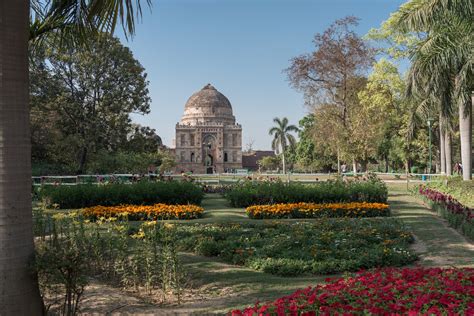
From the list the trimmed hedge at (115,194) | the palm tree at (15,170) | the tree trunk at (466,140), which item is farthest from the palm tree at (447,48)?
the palm tree at (15,170)

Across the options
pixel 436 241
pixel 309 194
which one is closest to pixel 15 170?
pixel 436 241

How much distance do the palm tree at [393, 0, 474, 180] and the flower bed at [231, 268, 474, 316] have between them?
981 cm

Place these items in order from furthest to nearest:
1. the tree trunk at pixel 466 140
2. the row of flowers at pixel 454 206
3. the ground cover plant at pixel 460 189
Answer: the tree trunk at pixel 466 140 → the ground cover plant at pixel 460 189 → the row of flowers at pixel 454 206

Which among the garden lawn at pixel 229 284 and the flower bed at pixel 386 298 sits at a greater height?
the flower bed at pixel 386 298

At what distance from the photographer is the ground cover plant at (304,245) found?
6172 millimetres

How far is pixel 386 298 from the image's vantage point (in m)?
3.47

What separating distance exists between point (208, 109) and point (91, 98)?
5435cm

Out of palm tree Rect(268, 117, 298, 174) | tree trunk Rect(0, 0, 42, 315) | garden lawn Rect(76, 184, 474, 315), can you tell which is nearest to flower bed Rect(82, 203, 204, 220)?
garden lawn Rect(76, 184, 474, 315)

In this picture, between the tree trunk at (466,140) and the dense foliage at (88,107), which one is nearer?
the tree trunk at (466,140)

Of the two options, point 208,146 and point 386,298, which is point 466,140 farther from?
point 208,146

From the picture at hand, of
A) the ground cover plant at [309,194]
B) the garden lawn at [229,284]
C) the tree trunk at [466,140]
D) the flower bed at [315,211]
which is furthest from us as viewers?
the tree trunk at [466,140]

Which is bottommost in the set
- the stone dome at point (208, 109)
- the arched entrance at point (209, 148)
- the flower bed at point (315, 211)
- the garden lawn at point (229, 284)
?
the garden lawn at point (229, 284)

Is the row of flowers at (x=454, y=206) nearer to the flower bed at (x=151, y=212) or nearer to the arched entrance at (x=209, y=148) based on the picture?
the flower bed at (x=151, y=212)

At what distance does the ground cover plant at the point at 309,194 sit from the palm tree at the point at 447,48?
16.1 ft
